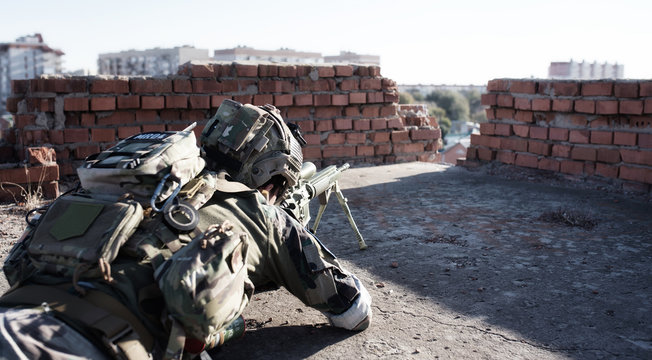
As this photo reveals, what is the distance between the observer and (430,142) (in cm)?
724

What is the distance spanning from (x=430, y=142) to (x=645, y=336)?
4.87 meters

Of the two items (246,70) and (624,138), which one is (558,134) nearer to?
(624,138)

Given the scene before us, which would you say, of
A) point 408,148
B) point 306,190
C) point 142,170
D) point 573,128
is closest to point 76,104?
point 306,190

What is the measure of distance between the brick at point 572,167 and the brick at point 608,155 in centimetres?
21

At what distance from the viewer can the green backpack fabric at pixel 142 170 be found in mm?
2021

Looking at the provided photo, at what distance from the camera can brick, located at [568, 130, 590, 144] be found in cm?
536

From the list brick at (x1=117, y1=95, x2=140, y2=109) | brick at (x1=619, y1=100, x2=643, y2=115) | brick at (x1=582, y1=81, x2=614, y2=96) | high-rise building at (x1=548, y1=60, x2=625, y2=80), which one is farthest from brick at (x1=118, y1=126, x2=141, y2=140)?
high-rise building at (x1=548, y1=60, x2=625, y2=80)

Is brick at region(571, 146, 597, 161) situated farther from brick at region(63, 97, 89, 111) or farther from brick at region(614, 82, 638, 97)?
brick at region(63, 97, 89, 111)

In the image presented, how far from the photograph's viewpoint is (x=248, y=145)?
109 inches

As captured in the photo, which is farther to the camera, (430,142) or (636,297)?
(430,142)

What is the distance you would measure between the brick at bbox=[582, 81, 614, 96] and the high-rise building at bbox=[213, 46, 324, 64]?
36260 millimetres

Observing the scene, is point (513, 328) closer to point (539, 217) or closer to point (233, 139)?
point (233, 139)

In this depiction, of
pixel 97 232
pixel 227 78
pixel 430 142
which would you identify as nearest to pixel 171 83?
pixel 227 78

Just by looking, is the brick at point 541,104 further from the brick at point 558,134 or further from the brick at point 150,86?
the brick at point 150,86
